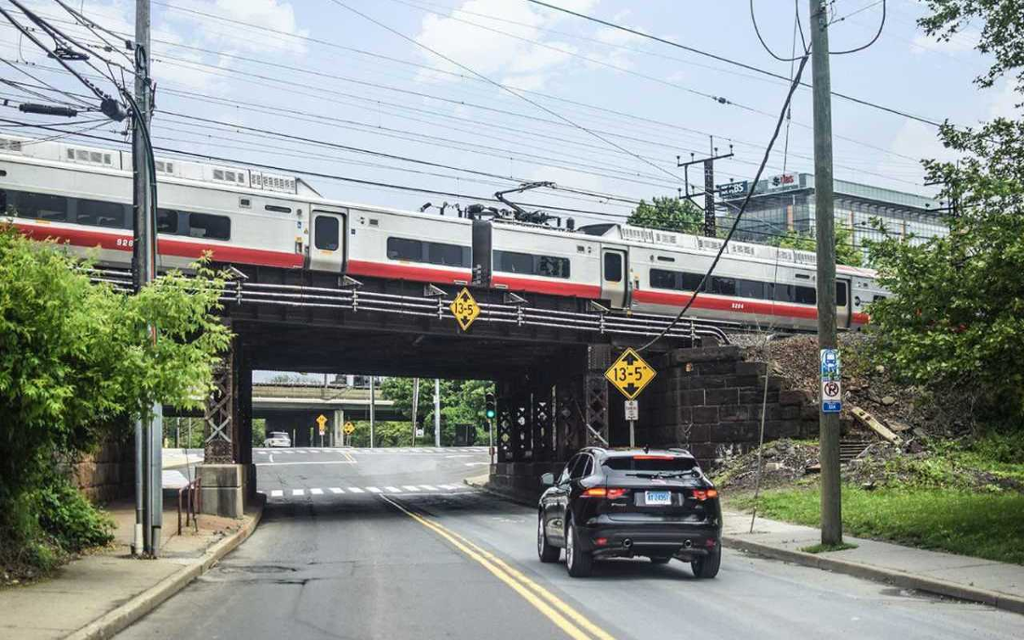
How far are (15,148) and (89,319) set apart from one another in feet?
65.4

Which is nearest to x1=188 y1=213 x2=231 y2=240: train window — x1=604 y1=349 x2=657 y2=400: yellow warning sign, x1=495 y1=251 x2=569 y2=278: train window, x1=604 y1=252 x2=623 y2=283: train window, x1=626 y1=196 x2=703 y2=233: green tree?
x1=495 y1=251 x2=569 y2=278: train window

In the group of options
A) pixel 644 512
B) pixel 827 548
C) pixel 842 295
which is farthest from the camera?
pixel 842 295

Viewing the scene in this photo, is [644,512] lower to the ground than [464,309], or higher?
lower

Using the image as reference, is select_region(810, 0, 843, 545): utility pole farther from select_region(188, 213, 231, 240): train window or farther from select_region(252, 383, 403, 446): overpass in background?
select_region(252, 383, 403, 446): overpass in background

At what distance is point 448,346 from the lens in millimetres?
40219

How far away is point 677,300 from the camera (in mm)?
42500

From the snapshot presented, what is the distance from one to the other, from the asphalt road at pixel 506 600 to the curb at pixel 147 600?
148mm

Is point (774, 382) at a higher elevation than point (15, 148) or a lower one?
lower

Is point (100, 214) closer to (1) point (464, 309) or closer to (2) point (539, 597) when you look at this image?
(1) point (464, 309)

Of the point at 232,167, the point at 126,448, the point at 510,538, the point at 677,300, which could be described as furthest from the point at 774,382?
the point at 126,448

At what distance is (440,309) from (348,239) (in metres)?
3.72

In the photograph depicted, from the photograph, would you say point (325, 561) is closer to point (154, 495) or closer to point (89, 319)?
point (154, 495)

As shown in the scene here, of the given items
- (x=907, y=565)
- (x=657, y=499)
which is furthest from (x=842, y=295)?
(x=657, y=499)

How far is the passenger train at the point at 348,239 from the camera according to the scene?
30953 mm
